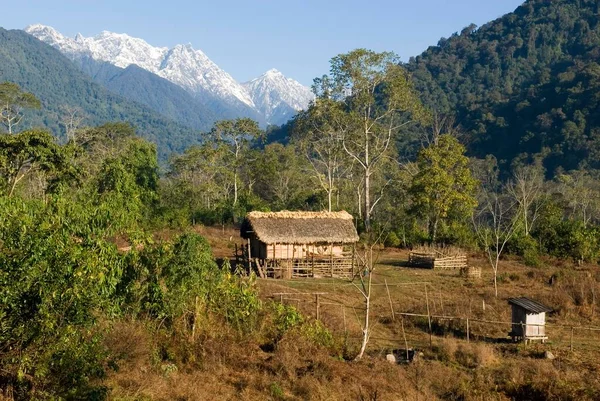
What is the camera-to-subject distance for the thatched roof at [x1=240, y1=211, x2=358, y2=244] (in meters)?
26.7

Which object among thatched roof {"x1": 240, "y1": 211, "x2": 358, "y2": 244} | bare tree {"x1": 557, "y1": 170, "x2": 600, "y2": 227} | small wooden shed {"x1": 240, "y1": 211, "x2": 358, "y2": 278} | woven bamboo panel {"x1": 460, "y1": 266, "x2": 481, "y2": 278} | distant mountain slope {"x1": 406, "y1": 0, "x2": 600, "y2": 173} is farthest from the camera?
distant mountain slope {"x1": 406, "y1": 0, "x2": 600, "y2": 173}

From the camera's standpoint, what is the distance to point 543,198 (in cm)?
4012

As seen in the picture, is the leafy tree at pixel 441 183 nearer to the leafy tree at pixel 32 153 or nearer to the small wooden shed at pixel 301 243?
the small wooden shed at pixel 301 243

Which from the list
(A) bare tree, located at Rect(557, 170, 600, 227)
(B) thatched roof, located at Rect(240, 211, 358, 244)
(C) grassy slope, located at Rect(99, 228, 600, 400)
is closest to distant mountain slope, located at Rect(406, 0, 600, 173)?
(A) bare tree, located at Rect(557, 170, 600, 227)

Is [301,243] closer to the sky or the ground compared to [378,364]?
closer to the sky

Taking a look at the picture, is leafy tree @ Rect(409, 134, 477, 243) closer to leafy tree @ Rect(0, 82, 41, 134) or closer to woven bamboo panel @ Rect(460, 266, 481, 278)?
woven bamboo panel @ Rect(460, 266, 481, 278)

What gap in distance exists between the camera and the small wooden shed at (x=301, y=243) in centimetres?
2625

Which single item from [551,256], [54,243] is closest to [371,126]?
[551,256]

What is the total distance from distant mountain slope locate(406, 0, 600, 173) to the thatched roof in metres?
43.8

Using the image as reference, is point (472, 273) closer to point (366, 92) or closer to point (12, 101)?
point (366, 92)

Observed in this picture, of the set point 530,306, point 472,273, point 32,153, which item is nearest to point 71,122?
point 32,153

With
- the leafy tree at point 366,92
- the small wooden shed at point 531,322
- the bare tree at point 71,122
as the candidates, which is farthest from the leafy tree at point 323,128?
Result: the small wooden shed at point 531,322

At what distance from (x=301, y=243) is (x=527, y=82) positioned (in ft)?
247

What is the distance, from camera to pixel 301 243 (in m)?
27.0
